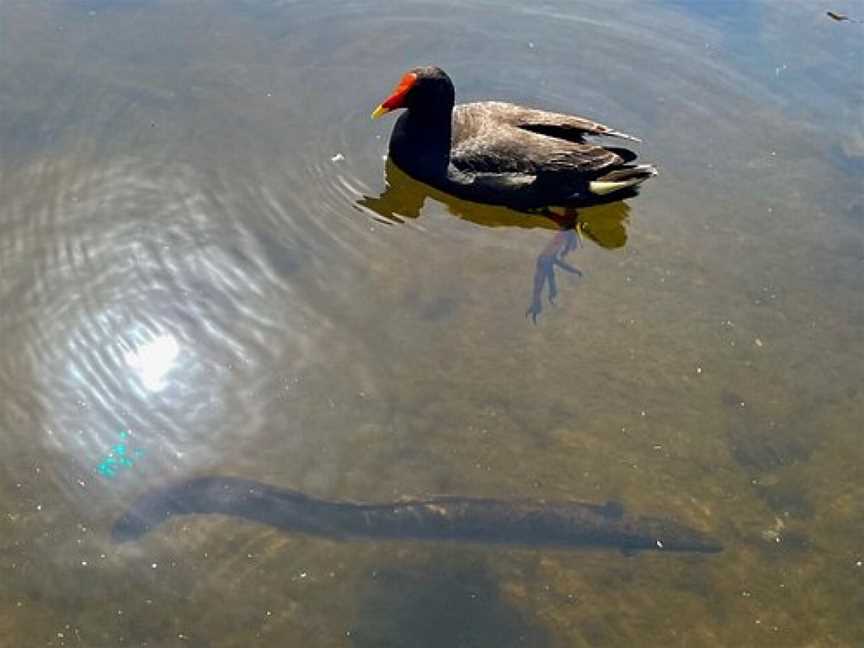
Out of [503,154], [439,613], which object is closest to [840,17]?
[503,154]

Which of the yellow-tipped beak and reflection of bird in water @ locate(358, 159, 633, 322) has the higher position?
the yellow-tipped beak

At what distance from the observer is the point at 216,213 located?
626 cm

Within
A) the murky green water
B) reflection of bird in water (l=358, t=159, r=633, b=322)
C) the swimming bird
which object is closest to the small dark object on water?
the murky green water

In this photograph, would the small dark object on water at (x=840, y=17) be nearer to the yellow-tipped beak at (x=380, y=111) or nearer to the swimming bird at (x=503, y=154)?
the swimming bird at (x=503, y=154)

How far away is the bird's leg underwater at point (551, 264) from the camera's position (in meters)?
5.96

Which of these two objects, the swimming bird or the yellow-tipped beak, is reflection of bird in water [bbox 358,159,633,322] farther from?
the yellow-tipped beak

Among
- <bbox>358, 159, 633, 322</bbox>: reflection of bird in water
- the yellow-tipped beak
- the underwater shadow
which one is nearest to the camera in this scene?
the underwater shadow

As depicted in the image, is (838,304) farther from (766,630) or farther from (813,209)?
(766,630)

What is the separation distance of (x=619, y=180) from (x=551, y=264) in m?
0.86

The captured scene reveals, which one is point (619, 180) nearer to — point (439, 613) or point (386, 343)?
point (386, 343)

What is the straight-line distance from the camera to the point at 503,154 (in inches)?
261

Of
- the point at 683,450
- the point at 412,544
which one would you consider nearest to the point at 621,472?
the point at 683,450

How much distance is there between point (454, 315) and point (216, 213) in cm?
173

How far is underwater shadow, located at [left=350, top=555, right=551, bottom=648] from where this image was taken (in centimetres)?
424
